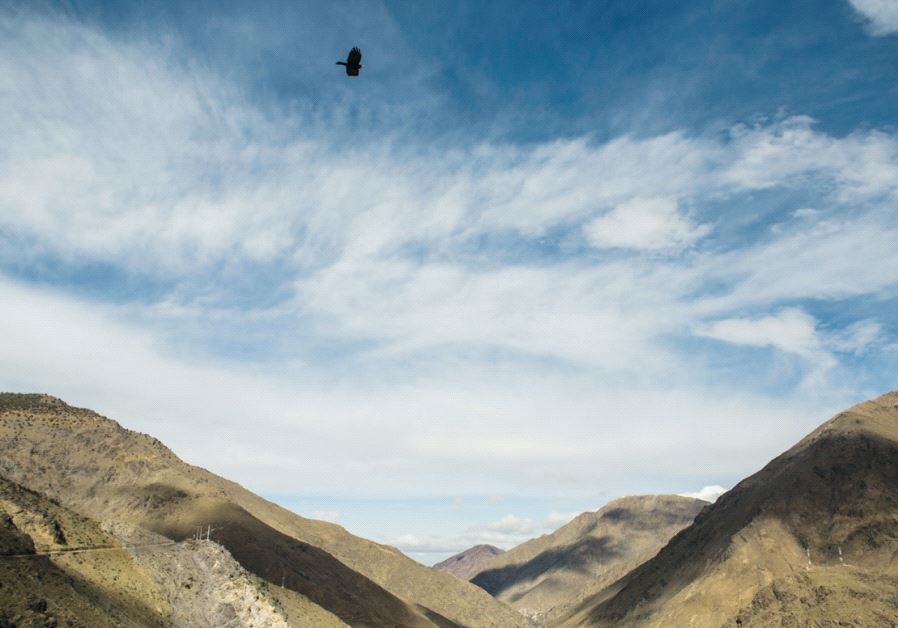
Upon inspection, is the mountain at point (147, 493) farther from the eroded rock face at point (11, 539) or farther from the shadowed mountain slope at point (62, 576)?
the eroded rock face at point (11, 539)

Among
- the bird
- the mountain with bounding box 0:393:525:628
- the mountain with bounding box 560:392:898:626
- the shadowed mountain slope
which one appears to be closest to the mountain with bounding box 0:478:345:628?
the shadowed mountain slope

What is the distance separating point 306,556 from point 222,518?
23282 millimetres

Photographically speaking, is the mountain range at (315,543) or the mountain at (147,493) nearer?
the mountain range at (315,543)

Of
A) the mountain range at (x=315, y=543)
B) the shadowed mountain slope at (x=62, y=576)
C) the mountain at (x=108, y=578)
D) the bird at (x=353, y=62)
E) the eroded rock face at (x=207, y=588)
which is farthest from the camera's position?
the eroded rock face at (x=207, y=588)

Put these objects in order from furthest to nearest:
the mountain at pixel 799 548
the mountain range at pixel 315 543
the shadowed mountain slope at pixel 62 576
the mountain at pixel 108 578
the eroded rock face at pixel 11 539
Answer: the mountain at pixel 799 548
the mountain range at pixel 315 543
the eroded rock face at pixel 11 539
the mountain at pixel 108 578
the shadowed mountain slope at pixel 62 576

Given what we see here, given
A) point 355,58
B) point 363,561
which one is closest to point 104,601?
point 355,58

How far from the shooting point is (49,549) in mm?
41031

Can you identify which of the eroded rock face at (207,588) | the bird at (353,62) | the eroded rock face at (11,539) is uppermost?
the bird at (353,62)

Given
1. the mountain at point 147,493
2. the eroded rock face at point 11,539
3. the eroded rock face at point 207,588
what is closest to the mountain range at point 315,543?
the eroded rock face at point 207,588

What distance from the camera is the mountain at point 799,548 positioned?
103438 millimetres

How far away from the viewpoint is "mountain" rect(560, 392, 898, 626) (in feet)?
A: 339

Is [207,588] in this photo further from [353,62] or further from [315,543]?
[315,543]

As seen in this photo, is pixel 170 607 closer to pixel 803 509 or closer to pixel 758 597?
pixel 758 597

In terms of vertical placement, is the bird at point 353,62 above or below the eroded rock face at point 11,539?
above
